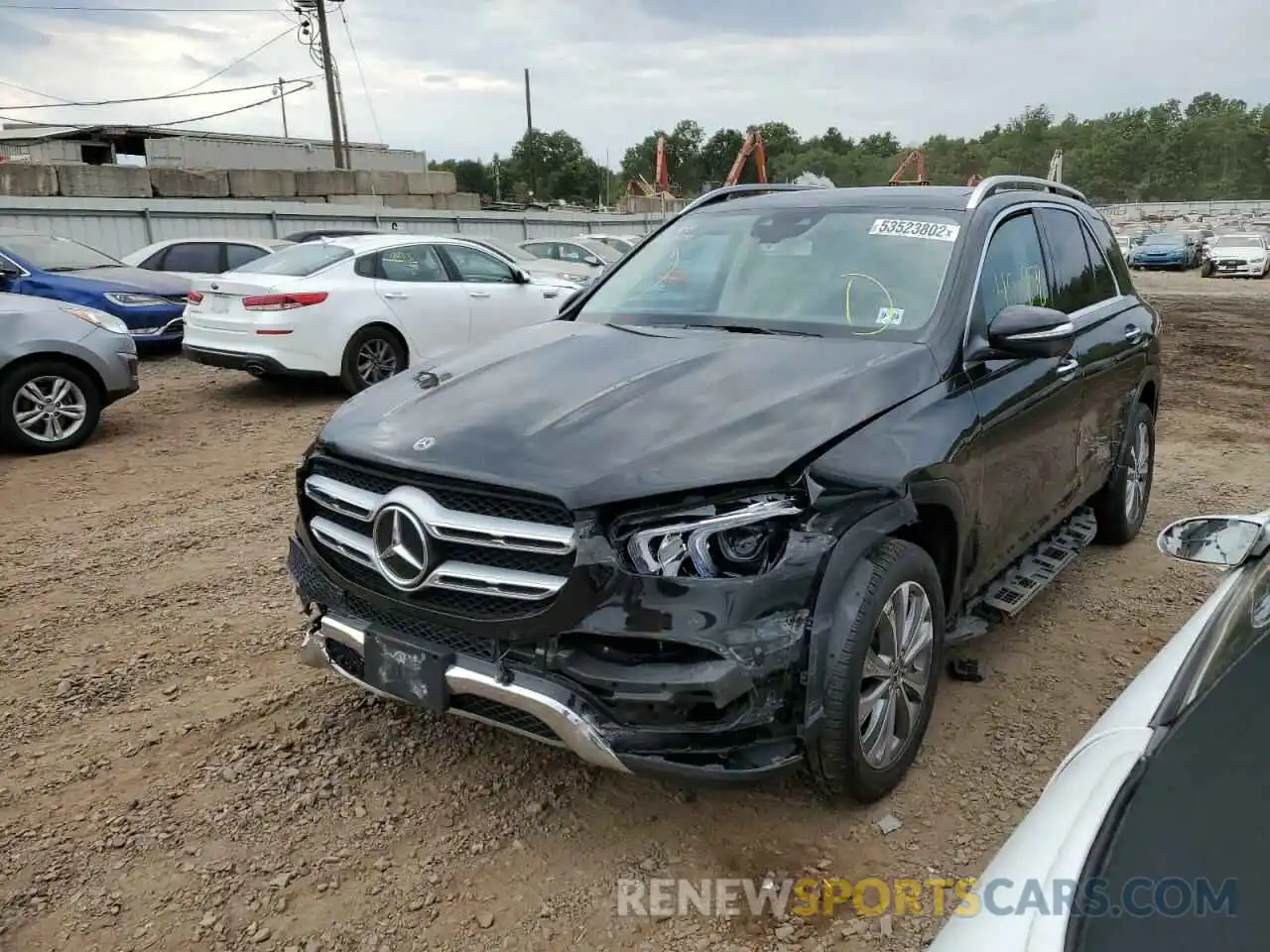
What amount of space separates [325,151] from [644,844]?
159 feet

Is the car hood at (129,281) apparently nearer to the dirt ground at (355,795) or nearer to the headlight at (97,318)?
the headlight at (97,318)

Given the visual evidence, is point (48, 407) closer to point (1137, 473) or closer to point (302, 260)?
point (302, 260)

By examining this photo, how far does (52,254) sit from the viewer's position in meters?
11.2

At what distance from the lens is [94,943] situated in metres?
2.53

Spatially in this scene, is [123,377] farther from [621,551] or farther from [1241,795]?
[1241,795]

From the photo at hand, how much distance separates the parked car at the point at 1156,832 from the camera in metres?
1.25

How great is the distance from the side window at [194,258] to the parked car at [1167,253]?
3052 centimetres

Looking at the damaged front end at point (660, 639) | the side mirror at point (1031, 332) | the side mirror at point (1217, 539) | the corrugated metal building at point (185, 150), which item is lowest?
the damaged front end at point (660, 639)

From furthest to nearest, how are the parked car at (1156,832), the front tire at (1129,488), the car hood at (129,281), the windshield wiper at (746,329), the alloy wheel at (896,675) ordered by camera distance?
the car hood at (129,281) → the front tire at (1129,488) → the windshield wiper at (746,329) → the alloy wheel at (896,675) → the parked car at (1156,832)

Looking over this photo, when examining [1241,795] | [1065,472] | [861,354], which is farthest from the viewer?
[1065,472]

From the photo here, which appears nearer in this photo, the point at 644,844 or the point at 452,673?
the point at 452,673

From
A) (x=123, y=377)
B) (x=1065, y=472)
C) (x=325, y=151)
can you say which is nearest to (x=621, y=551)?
(x=1065, y=472)

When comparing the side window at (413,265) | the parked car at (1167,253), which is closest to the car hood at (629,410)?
the side window at (413,265)

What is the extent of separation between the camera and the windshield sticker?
3.71 meters
